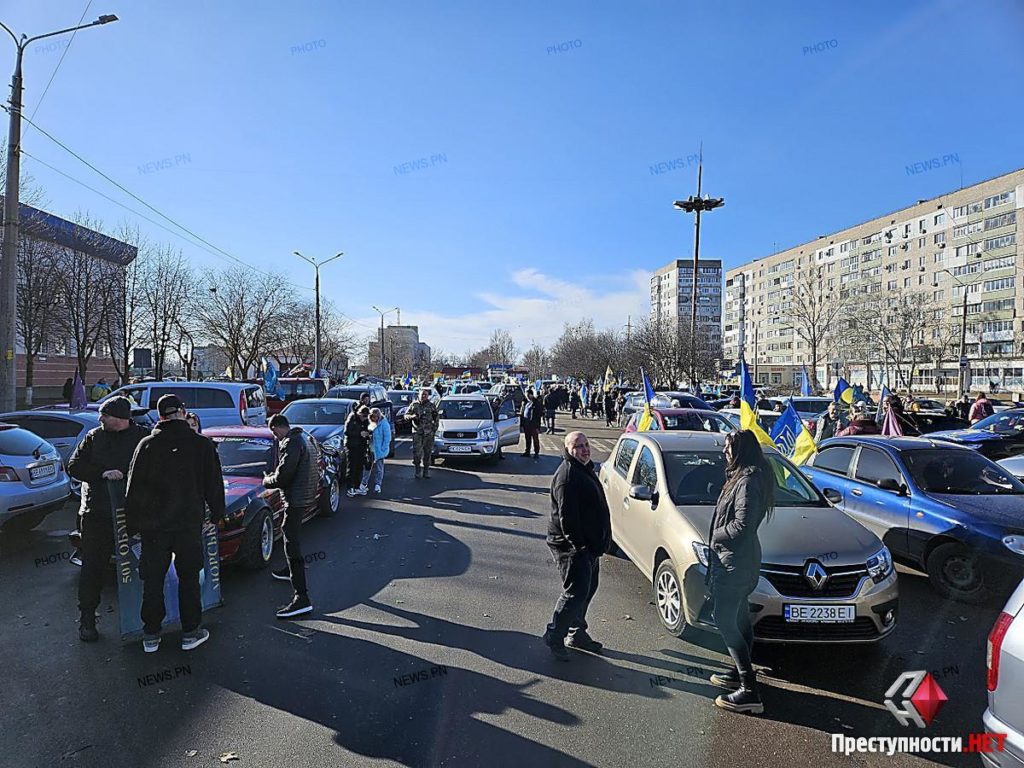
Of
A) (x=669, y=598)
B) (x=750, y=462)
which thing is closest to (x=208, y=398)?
(x=669, y=598)

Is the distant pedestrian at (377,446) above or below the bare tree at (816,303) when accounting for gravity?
below

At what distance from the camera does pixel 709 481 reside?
5.91 m

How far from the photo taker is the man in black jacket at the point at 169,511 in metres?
4.69

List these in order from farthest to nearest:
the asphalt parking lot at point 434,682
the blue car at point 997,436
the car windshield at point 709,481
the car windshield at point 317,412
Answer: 1. the blue car at point 997,436
2. the car windshield at point 317,412
3. the car windshield at point 709,481
4. the asphalt parking lot at point 434,682

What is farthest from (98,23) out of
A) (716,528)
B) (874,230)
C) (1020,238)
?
(874,230)

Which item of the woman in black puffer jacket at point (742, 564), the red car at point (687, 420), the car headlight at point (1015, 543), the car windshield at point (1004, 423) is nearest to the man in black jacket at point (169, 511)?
the woman in black puffer jacket at point (742, 564)

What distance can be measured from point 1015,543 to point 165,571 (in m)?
7.32

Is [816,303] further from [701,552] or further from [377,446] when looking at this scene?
[701,552]

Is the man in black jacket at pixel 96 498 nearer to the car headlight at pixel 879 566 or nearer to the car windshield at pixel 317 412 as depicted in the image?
the car headlight at pixel 879 566

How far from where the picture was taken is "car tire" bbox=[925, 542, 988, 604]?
6.09 meters

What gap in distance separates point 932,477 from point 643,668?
4448mm

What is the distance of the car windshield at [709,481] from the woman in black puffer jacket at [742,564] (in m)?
1.57

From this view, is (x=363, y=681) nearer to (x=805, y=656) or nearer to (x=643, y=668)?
(x=643, y=668)

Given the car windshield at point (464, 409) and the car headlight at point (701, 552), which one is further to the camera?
the car windshield at point (464, 409)
